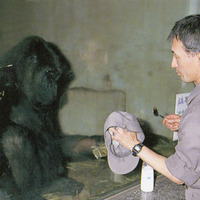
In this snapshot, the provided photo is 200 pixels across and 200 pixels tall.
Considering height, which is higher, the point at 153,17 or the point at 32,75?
the point at 153,17

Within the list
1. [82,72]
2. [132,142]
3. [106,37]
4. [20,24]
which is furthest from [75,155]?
[20,24]

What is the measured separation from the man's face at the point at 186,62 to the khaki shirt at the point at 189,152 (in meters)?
0.09

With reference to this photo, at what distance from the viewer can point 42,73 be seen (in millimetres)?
1444

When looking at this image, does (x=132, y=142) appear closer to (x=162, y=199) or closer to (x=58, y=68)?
(x=58, y=68)

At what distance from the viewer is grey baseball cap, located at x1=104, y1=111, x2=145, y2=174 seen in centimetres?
129

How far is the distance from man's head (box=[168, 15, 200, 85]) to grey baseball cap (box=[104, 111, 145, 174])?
401 millimetres

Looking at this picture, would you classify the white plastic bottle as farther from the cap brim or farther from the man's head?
the man's head

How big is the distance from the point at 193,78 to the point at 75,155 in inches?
37.5

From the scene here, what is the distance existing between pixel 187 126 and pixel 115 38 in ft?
3.07

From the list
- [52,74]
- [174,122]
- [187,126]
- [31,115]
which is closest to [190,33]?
[187,126]

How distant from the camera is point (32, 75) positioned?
1.39 metres

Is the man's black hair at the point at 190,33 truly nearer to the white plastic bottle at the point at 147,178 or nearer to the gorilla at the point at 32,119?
the gorilla at the point at 32,119

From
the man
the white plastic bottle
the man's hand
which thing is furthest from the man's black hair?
the white plastic bottle

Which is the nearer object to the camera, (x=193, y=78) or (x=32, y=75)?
(x=193, y=78)
